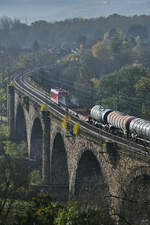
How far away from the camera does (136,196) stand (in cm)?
3953

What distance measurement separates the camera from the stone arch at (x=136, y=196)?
36.8 meters

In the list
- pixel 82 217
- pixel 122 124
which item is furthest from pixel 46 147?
pixel 82 217

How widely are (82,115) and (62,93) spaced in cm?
1765

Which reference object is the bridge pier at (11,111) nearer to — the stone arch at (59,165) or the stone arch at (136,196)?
the stone arch at (59,165)

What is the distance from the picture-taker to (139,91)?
121 m

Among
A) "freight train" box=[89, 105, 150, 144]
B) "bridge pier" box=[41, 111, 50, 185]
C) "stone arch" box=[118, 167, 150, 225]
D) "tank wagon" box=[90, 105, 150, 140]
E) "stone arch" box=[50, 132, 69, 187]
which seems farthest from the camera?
"bridge pier" box=[41, 111, 50, 185]

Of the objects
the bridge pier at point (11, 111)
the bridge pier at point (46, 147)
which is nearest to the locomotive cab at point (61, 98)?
the bridge pier at point (46, 147)

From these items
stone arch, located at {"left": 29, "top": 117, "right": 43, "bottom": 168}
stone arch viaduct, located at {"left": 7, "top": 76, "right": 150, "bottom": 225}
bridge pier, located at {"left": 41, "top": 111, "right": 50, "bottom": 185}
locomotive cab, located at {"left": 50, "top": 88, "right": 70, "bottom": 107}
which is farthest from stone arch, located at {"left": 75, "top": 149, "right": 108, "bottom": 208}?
stone arch, located at {"left": 29, "top": 117, "right": 43, "bottom": 168}

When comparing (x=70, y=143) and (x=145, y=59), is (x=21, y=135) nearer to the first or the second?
(x=70, y=143)

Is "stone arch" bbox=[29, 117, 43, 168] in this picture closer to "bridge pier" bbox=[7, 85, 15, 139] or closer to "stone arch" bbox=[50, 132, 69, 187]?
"stone arch" bbox=[50, 132, 69, 187]

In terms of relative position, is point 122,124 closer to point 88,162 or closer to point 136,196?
point 88,162

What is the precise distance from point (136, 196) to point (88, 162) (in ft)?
63.0

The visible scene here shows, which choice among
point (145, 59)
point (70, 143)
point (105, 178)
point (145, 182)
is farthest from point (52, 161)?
point (145, 59)

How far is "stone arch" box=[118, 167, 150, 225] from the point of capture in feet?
121
